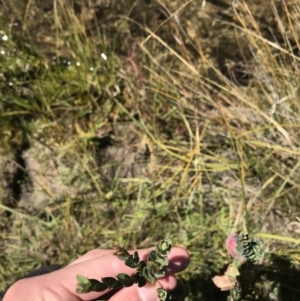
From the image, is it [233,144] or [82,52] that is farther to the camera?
[82,52]

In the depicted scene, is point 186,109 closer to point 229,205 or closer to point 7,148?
point 229,205

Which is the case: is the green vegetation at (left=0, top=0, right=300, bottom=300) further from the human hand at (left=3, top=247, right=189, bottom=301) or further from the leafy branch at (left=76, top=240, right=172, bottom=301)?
the leafy branch at (left=76, top=240, right=172, bottom=301)

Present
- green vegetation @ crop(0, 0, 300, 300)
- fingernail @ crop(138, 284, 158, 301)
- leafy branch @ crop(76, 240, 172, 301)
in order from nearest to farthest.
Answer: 1. leafy branch @ crop(76, 240, 172, 301)
2. fingernail @ crop(138, 284, 158, 301)
3. green vegetation @ crop(0, 0, 300, 300)

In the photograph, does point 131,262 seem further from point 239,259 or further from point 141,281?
point 239,259

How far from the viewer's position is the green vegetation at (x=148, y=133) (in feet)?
5.36

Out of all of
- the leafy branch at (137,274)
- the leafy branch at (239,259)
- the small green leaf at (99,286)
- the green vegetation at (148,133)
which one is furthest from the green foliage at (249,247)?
the green vegetation at (148,133)

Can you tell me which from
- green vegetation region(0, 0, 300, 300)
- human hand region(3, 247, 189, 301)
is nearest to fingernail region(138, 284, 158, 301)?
human hand region(3, 247, 189, 301)

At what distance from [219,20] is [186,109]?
319 mm

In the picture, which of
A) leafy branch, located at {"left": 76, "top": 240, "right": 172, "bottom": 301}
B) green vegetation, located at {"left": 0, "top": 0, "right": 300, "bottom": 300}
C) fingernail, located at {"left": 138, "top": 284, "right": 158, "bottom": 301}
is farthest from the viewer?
green vegetation, located at {"left": 0, "top": 0, "right": 300, "bottom": 300}

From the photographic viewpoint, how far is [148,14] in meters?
1.96

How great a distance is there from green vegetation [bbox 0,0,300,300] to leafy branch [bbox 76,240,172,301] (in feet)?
1.83

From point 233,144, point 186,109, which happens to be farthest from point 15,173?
point 233,144

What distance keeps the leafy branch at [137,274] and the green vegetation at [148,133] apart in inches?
21.9

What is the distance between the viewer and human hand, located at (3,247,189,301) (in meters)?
1.17
